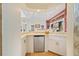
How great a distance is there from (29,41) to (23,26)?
0.84 m

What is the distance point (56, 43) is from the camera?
10.8ft

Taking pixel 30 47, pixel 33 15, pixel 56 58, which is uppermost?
pixel 33 15

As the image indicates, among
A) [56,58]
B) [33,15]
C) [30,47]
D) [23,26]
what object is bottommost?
[30,47]

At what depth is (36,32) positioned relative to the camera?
9.96ft

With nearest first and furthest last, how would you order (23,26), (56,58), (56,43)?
1. (56,58)
2. (23,26)
3. (56,43)

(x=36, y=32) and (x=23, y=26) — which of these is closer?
(x=23, y=26)

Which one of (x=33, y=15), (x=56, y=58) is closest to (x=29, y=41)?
(x=33, y=15)

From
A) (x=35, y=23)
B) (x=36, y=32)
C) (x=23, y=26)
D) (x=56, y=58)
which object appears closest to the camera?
(x=56, y=58)

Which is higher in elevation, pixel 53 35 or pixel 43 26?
pixel 43 26

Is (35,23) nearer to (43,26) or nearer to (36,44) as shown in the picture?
(43,26)

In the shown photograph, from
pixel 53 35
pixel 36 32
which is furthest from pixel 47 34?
pixel 36 32

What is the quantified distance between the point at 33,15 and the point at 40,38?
2.04ft

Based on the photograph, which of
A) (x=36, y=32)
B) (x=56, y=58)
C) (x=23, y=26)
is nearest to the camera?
(x=56, y=58)

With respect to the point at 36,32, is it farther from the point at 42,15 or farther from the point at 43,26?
the point at 42,15
